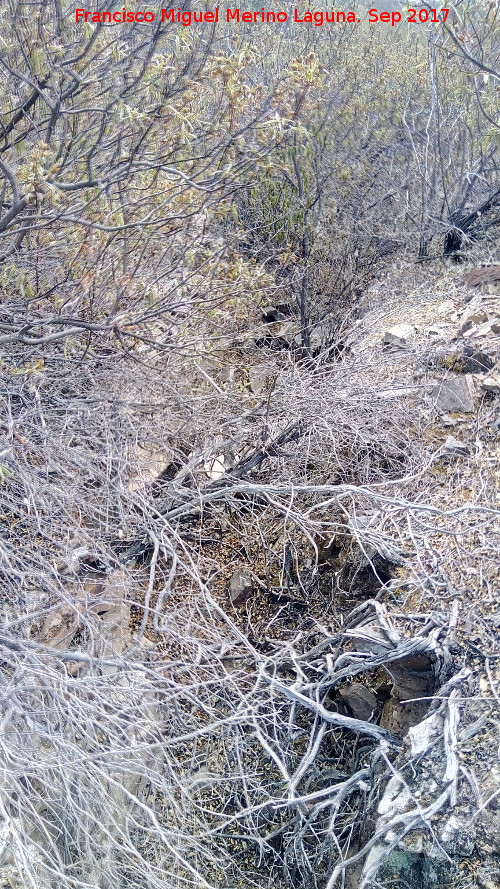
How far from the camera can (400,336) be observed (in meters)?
4.44

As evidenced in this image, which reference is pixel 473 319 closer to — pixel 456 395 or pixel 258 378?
→ pixel 456 395

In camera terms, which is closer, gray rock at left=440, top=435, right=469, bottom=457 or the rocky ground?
the rocky ground

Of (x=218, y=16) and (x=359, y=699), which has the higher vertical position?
(x=218, y=16)

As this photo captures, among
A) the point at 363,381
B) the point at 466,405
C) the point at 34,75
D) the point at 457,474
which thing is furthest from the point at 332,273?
the point at 34,75

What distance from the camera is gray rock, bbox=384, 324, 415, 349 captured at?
4414mm

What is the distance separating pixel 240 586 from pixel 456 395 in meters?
1.52

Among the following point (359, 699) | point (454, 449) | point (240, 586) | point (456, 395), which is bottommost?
point (359, 699)

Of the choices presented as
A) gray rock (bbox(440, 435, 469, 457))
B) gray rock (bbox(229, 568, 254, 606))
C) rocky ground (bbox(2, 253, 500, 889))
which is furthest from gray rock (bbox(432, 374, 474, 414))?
gray rock (bbox(229, 568, 254, 606))

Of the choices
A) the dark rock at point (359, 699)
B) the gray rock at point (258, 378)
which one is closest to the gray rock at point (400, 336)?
the gray rock at point (258, 378)

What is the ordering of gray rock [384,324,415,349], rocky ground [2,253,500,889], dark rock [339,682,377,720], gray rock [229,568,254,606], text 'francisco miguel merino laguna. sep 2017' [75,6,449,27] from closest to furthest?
rocky ground [2,253,500,889] < text 'francisco miguel merino laguna. sep 2017' [75,6,449,27] < dark rock [339,682,377,720] < gray rock [229,568,254,606] < gray rock [384,324,415,349]

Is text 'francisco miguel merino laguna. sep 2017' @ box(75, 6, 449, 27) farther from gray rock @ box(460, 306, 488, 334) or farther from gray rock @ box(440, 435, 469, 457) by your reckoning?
gray rock @ box(440, 435, 469, 457)

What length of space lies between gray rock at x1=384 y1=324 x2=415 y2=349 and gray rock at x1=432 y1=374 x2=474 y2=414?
0.49 meters

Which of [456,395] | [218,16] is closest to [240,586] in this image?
[456,395]

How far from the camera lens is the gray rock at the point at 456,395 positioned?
12.8 ft
